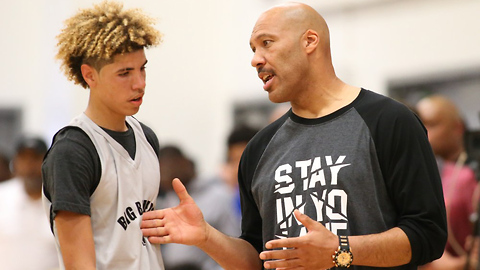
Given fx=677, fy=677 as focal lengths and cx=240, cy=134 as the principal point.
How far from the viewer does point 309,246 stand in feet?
7.59

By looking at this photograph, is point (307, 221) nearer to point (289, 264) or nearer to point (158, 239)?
point (289, 264)

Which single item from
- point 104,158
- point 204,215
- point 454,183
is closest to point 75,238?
point 104,158

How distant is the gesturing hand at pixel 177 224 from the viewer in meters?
2.55

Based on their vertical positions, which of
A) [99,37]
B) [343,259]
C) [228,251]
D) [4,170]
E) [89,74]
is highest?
[4,170]

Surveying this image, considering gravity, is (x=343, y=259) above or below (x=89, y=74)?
below

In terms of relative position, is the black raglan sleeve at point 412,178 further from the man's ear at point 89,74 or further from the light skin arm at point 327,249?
the man's ear at point 89,74

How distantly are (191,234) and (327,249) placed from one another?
612 millimetres

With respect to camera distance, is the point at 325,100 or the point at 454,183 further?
the point at 454,183

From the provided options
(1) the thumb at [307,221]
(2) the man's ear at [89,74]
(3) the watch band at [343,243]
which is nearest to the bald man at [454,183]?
(3) the watch band at [343,243]

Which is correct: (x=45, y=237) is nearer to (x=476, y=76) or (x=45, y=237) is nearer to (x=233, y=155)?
(x=233, y=155)

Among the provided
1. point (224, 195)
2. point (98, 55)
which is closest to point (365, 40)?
point (224, 195)

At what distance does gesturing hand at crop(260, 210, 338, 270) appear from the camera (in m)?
2.31

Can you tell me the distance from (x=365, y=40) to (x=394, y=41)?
393mm

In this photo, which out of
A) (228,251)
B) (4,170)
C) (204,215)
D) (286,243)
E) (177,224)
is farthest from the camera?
(4,170)
